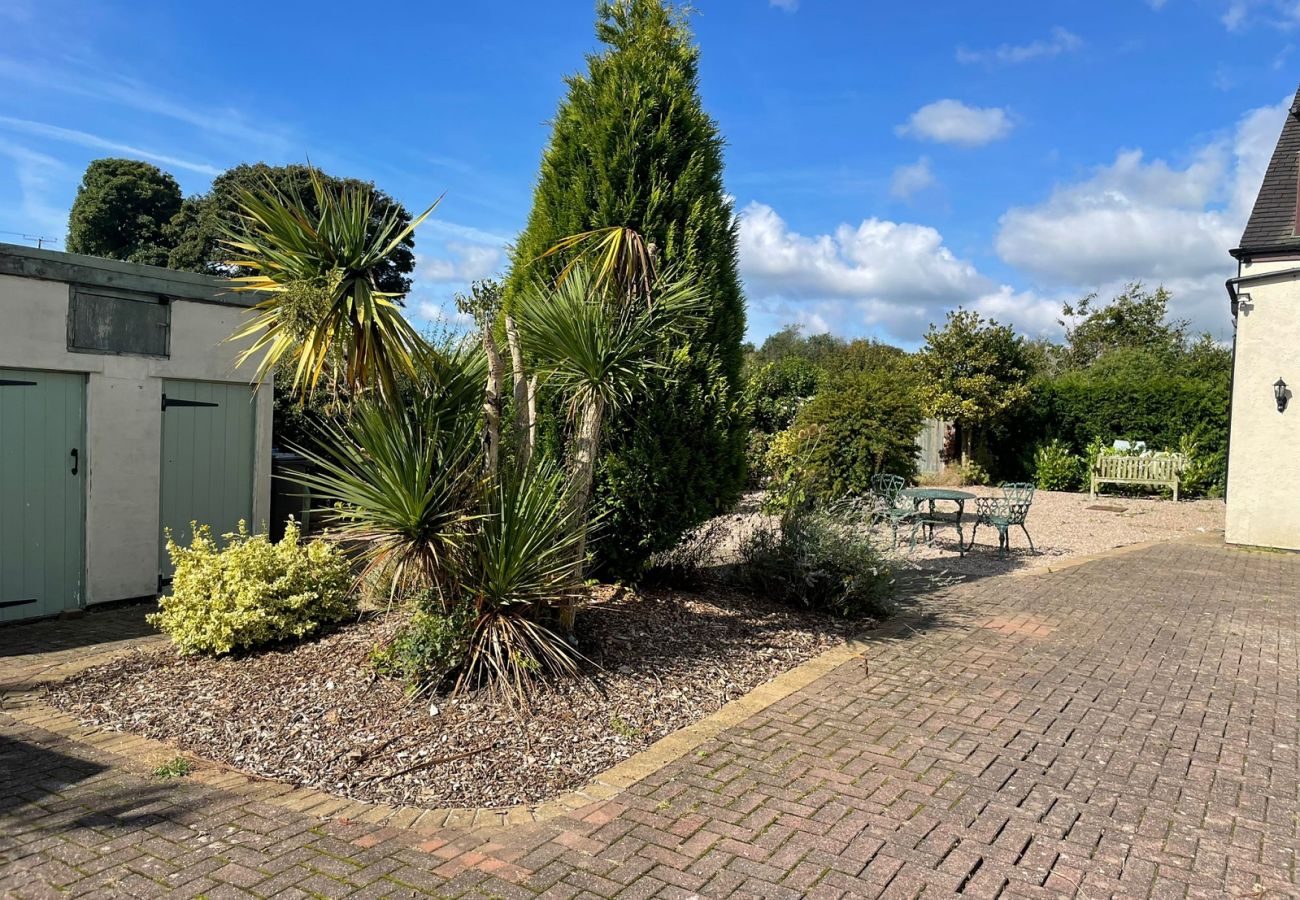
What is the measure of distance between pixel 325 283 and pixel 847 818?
3.82 m

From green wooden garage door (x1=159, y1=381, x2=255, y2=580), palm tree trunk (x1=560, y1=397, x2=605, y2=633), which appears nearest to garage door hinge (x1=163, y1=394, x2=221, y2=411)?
green wooden garage door (x1=159, y1=381, x2=255, y2=580)

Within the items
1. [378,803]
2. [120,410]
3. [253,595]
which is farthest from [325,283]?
[120,410]

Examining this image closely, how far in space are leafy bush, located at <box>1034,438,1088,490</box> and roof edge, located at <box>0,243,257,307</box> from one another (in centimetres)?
2026

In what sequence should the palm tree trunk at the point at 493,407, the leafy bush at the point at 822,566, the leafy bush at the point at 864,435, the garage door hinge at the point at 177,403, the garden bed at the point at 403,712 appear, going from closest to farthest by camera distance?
the garden bed at the point at 403,712 → the palm tree trunk at the point at 493,407 → the leafy bush at the point at 822,566 → the garage door hinge at the point at 177,403 → the leafy bush at the point at 864,435

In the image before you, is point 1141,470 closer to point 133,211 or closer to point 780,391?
point 780,391

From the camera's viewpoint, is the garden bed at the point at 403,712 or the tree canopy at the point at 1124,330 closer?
the garden bed at the point at 403,712

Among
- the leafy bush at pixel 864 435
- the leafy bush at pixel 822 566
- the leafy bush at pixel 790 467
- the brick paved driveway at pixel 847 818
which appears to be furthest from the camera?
the leafy bush at pixel 864 435

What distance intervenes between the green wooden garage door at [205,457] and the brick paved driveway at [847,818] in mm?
3596

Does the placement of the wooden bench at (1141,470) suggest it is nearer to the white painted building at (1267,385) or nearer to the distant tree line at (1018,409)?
the distant tree line at (1018,409)

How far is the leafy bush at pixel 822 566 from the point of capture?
7672mm

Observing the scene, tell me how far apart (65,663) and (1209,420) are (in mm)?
23377

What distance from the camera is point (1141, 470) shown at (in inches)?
790

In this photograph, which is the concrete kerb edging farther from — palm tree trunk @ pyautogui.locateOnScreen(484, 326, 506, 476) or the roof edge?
the roof edge

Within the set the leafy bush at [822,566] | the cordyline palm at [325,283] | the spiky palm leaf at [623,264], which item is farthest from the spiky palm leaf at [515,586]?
the leafy bush at [822,566]
